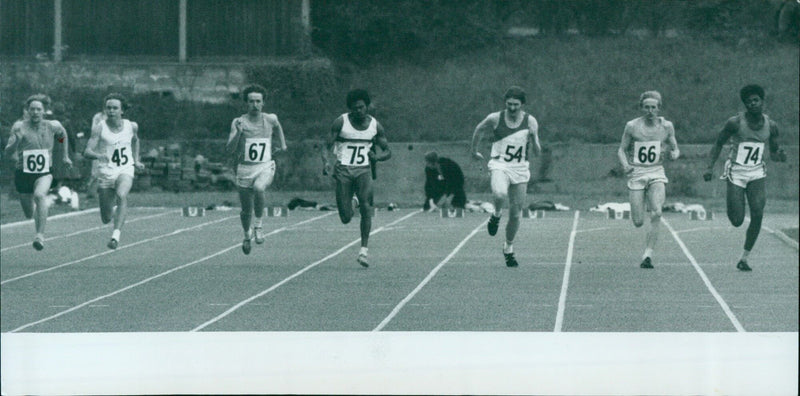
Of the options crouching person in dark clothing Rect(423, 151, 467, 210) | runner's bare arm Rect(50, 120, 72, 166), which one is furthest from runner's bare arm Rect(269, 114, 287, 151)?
crouching person in dark clothing Rect(423, 151, 467, 210)

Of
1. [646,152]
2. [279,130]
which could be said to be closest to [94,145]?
[279,130]

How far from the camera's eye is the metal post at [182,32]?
1652cm

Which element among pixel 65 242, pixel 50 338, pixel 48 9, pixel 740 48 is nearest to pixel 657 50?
pixel 740 48

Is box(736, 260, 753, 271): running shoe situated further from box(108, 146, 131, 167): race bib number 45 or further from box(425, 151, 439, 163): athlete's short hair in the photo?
box(108, 146, 131, 167): race bib number 45

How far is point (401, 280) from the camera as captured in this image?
722 inches

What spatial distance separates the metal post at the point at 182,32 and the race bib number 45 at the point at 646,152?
4066 mm

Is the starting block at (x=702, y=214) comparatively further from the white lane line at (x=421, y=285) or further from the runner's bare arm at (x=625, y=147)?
the runner's bare arm at (x=625, y=147)

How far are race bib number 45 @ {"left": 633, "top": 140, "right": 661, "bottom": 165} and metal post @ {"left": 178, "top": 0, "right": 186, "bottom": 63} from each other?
4066mm

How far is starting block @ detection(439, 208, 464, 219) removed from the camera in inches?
994

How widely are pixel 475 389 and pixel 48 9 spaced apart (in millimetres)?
7628

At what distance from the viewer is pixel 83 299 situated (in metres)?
16.9

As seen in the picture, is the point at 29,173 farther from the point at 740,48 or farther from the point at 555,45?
the point at 740,48

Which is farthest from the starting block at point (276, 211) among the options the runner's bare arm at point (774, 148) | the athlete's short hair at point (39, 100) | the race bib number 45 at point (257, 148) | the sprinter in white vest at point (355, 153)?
the runner's bare arm at point (774, 148)

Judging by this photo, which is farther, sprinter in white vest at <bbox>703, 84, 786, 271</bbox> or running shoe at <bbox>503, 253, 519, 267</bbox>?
running shoe at <bbox>503, 253, 519, 267</bbox>
